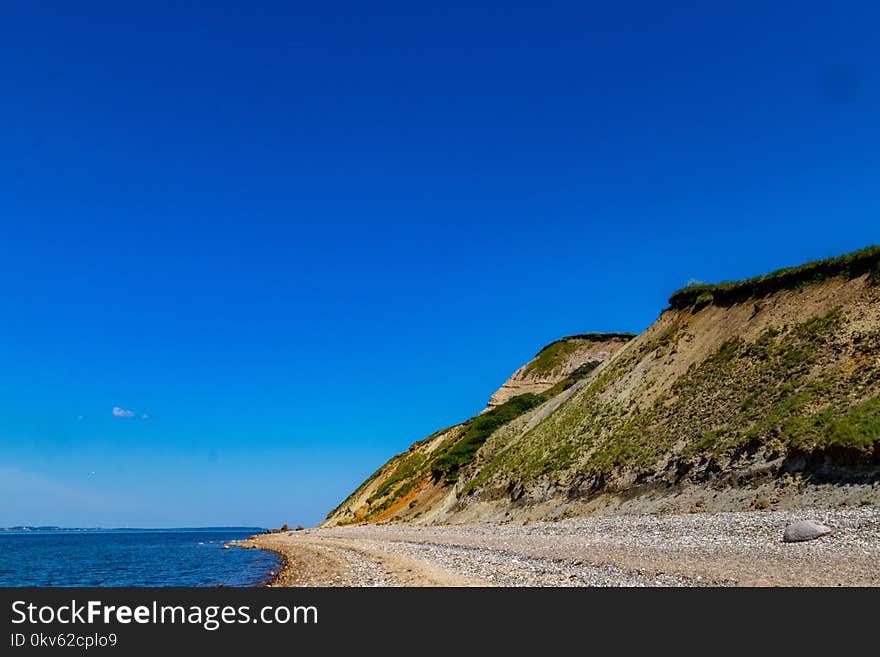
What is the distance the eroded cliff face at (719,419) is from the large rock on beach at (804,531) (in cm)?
534

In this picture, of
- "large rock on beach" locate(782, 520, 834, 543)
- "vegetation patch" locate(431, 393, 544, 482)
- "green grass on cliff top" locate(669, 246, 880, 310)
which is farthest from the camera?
"vegetation patch" locate(431, 393, 544, 482)

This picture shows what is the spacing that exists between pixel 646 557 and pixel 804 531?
4.68 meters

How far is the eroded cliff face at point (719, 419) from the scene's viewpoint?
26.4 meters

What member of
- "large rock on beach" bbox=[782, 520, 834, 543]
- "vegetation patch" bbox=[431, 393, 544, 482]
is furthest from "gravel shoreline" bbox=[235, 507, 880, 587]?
"vegetation patch" bbox=[431, 393, 544, 482]

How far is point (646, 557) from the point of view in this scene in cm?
1912

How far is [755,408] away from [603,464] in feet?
31.7

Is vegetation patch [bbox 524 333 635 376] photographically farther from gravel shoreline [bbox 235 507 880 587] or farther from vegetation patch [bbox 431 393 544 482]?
gravel shoreline [bbox 235 507 880 587]

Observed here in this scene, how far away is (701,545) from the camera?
20.2m

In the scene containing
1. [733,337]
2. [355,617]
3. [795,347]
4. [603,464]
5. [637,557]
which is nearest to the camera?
[355,617]

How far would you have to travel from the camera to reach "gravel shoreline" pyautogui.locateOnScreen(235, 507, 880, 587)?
14969mm

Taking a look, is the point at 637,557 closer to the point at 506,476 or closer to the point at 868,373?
the point at 868,373

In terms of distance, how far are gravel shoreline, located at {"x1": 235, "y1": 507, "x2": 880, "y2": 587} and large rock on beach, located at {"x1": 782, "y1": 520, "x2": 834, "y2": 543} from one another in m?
0.30

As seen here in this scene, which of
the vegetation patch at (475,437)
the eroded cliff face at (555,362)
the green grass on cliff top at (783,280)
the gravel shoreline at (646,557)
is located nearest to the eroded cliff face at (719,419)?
the green grass on cliff top at (783,280)

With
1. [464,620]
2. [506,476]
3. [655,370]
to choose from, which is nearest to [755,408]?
[655,370]
